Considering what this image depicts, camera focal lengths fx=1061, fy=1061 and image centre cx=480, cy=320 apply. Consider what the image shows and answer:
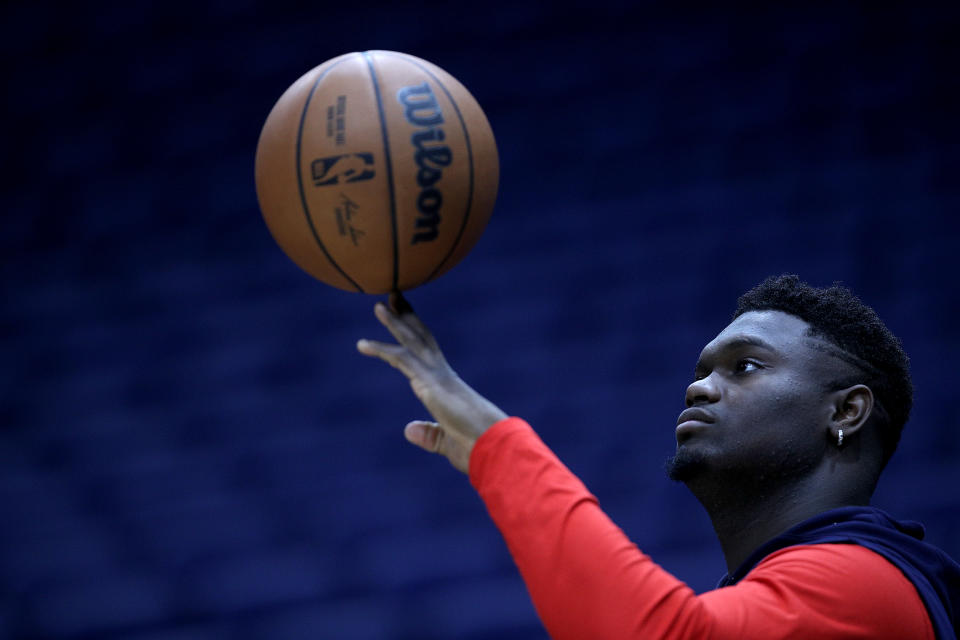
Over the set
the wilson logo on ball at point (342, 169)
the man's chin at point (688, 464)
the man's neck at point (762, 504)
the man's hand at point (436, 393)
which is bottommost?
the man's neck at point (762, 504)

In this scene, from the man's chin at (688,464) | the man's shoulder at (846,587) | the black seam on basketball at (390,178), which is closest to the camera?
the man's shoulder at (846,587)

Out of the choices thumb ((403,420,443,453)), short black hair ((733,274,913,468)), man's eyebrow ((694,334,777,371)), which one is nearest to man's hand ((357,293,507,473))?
thumb ((403,420,443,453))

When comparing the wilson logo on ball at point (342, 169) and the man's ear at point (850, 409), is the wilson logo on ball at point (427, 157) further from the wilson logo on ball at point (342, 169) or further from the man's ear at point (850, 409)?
the man's ear at point (850, 409)

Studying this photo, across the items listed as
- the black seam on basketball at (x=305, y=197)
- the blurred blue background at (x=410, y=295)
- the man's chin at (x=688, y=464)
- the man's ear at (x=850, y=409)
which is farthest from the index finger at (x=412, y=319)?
the blurred blue background at (x=410, y=295)

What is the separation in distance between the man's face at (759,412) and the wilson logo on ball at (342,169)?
578 millimetres

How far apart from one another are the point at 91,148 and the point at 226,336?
752mm

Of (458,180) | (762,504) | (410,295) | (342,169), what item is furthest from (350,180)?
(410,295)

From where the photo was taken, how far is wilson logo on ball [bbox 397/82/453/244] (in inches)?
54.5

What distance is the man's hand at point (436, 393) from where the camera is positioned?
117 cm

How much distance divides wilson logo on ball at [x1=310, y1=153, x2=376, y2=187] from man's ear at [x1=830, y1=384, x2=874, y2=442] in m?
0.73

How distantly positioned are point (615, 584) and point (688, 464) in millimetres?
441

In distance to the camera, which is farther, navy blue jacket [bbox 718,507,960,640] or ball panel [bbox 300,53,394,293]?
ball panel [bbox 300,53,394,293]

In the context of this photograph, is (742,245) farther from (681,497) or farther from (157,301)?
(157,301)

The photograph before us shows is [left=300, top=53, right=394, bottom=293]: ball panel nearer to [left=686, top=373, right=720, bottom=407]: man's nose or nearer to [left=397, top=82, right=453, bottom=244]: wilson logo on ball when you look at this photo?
[left=397, top=82, right=453, bottom=244]: wilson logo on ball
